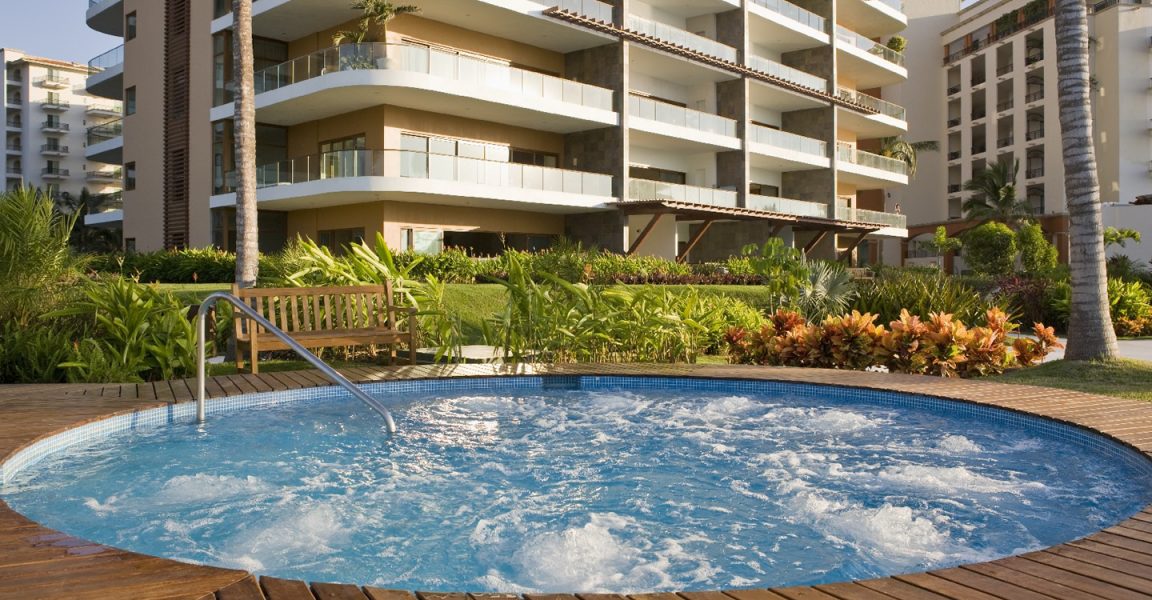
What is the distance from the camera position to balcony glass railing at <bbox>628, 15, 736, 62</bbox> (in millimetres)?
27969

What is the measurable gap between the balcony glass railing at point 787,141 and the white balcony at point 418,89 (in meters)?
7.51

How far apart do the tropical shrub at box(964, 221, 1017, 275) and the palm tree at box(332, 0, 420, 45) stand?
79.2ft

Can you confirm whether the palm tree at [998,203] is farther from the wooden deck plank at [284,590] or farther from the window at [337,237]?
the wooden deck plank at [284,590]

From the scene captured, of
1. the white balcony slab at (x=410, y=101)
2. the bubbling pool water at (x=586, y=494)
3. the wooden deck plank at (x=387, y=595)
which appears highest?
the white balcony slab at (x=410, y=101)

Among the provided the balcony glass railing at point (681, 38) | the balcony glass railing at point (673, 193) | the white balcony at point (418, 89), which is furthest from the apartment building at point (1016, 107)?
the white balcony at point (418, 89)

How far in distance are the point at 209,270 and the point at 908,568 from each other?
67.5ft

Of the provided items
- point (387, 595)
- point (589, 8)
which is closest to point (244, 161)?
point (387, 595)

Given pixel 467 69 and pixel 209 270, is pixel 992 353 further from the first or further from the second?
pixel 209 270

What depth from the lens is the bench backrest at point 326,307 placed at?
946 centimetres

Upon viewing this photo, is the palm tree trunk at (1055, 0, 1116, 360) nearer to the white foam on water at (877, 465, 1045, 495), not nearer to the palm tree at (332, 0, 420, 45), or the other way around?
the white foam on water at (877, 465, 1045, 495)

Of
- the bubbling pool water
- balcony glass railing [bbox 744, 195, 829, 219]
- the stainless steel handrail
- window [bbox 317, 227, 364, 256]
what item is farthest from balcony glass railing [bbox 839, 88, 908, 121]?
the stainless steel handrail

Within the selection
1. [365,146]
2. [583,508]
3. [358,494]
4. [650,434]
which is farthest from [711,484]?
[365,146]

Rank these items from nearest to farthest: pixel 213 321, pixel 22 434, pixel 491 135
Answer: pixel 22 434
pixel 213 321
pixel 491 135

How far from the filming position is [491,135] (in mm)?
26422
